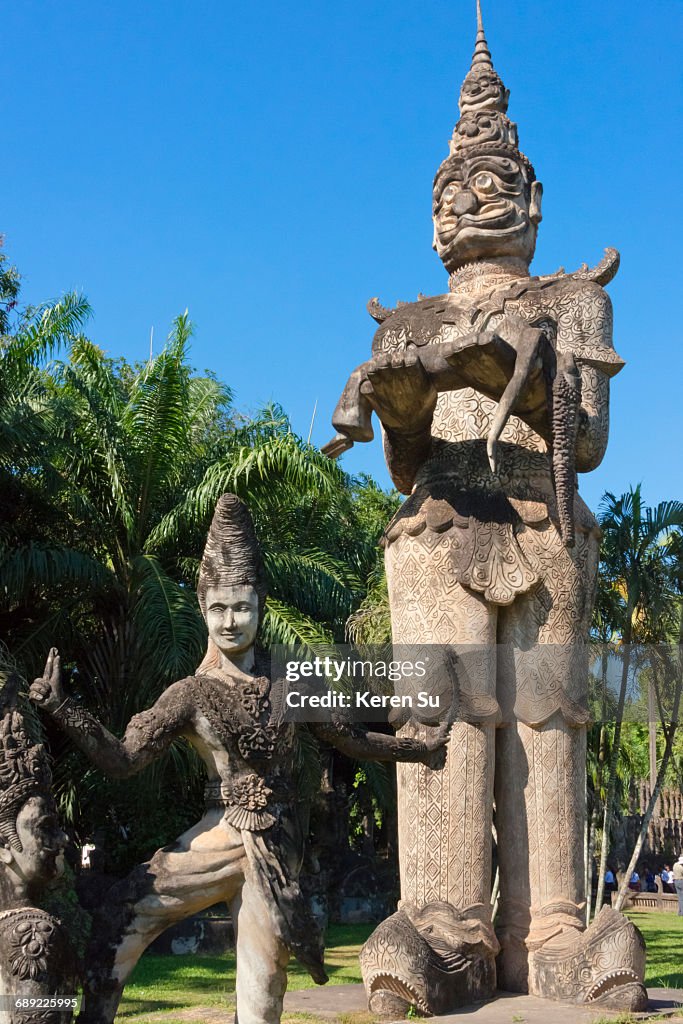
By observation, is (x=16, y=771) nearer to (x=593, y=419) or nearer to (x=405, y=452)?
(x=405, y=452)

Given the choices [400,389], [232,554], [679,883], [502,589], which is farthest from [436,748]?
[679,883]

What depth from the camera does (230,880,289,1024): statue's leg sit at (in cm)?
362

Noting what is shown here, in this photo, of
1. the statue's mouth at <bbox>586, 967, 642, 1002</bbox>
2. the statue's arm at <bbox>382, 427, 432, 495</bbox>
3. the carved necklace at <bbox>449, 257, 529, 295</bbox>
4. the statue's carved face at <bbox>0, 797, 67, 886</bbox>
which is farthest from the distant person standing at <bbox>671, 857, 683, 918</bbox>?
the statue's carved face at <bbox>0, 797, 67, 886</bbox>

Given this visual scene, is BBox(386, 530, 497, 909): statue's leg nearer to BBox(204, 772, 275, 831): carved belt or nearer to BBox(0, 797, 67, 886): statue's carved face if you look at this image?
BBox(204, 772, 275, 831): carved belt

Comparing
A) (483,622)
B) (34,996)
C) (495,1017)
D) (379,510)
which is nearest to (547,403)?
(483,622)

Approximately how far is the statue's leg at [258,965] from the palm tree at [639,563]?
9162 millimetres

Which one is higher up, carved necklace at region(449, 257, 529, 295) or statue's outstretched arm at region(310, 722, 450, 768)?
carved necklace at region(449, 257, 529, 295)

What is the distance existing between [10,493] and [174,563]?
2.02 metres

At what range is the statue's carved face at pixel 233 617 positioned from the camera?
154 inches

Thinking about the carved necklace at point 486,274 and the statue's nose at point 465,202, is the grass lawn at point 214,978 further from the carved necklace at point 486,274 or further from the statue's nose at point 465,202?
the statue's nose at point 465,202

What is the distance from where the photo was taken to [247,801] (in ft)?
12.2

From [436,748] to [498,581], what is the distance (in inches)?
53.4

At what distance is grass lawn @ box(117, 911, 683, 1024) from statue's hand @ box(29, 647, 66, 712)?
83.7 inches

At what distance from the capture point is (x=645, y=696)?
12.8 metres
